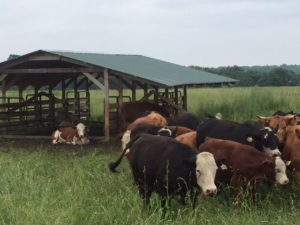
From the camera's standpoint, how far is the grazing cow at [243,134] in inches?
365

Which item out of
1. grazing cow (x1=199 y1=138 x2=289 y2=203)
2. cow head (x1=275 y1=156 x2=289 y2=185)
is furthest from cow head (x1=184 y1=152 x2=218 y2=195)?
cow head (x1=275 y1=156 x2=289 y2=185)

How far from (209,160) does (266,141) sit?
2572mm

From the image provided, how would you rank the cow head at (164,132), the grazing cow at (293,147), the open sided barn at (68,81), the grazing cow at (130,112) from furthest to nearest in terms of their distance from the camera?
the grazing cow at (130,112) < the open sided barn at (68,81) < the cow head at (164,132) < the grazing cow at (293,147)

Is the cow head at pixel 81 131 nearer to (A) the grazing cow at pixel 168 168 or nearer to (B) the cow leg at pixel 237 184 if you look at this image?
(A) the grazing cow at pixel 168 168

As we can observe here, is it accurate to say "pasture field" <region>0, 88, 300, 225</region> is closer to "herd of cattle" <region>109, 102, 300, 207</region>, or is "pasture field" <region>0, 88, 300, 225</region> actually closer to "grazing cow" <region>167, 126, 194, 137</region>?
"herd of cattle" <region>109, 102, 300, 207</region>

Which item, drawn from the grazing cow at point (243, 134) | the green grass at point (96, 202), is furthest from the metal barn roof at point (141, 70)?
the green grass at point (96, 202)

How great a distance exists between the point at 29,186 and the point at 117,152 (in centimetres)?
545

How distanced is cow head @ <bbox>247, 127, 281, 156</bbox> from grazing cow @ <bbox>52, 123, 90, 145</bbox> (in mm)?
7963

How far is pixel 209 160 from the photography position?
23.1ft

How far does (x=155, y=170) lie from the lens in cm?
762

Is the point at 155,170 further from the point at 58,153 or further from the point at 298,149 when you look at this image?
the point at 58,153

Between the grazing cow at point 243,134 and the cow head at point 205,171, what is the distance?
2427mm

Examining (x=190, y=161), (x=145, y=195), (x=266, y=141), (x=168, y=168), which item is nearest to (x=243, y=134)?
(x=266, y=141)

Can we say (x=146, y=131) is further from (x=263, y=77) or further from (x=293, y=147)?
(x=263, y=77)
